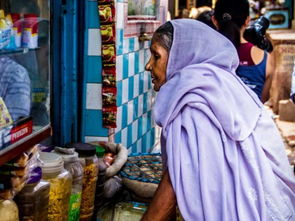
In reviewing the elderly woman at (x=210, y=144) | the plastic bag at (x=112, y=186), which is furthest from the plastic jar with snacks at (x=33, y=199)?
the plastic bag at (x=112, y=186)

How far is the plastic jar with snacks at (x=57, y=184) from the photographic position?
306 centimetres

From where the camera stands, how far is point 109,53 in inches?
158

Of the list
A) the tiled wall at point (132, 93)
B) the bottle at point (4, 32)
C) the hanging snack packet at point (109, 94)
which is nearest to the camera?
the bottle at point (4, 32)

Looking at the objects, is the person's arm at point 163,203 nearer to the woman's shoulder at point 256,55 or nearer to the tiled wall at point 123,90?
the tiled wall at point 123,90

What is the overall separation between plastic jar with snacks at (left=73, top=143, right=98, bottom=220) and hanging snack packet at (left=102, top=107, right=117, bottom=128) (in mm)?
527

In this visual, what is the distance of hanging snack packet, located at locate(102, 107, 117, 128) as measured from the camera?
4075 mm

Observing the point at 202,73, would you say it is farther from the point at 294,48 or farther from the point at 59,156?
the point at 294,48

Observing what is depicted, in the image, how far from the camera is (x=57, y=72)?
3.98m

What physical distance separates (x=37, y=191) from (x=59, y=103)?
1267 mm

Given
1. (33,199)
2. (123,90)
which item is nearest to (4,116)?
(33,199)

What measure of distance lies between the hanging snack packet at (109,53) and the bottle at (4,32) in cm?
135

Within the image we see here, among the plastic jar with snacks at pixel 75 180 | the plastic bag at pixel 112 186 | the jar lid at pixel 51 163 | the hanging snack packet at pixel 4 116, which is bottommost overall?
the plastic bag at pixel 112 186

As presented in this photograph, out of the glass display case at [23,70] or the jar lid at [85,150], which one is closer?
the glass display case at [23,70]

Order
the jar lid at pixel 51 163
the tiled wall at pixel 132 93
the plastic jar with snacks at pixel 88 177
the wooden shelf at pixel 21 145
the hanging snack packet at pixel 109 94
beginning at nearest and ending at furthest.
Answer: the wooden shelf at pixel 21 145 < the jar lid at pixel 51 163 < the plastic jar with snacks at pixel 88 177 < the hanging snack packet at pixel 109 94 < the tiled wall at pixel 132 93
